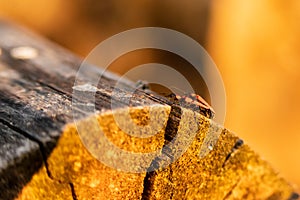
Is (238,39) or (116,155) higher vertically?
(238,39)

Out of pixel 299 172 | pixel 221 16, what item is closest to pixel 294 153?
pixel 299 172

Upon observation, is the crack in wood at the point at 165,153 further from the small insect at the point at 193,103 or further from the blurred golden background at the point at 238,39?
the blurred golden background at the point at 238,39

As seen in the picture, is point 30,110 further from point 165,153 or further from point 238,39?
point 238,39

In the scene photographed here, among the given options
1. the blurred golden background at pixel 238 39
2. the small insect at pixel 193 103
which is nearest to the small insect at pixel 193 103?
the small insect at pixel 193 103

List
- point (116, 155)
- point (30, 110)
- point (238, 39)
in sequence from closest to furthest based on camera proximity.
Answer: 1. point (116, 155)
2. point (30, 110)
3. point (238, 39)

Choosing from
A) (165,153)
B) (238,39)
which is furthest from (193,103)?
(238,39)

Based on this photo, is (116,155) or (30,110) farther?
(30,110)

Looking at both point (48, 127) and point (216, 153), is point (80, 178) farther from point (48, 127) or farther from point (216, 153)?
point (216, 153)
